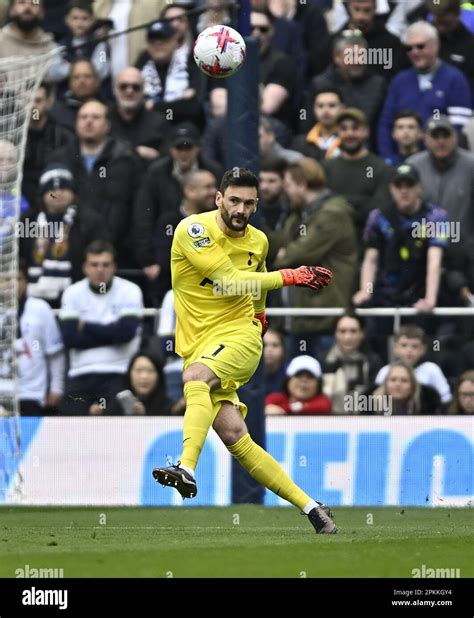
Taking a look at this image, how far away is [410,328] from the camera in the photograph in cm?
1441

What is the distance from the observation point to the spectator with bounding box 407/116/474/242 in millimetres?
14797

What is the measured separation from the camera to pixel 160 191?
15.4 metres

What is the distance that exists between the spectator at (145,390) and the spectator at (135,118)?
2.33 meters

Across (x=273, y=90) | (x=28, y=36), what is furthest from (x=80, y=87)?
(x=273, y=90)

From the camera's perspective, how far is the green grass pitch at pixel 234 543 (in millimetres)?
7551

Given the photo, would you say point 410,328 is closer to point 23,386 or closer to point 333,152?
point 333,152

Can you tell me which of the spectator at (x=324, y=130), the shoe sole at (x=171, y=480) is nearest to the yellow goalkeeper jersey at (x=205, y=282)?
the shoe sole at (x=171, y=480)

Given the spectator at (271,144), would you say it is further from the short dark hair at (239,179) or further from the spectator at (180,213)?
the short dark hair at (239,179)

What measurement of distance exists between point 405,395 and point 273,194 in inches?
97.5

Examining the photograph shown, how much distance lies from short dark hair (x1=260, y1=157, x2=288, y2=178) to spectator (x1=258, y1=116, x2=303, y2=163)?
0.04m

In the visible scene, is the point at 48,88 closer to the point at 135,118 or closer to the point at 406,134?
the point at 135,118
